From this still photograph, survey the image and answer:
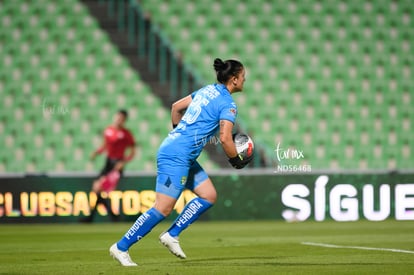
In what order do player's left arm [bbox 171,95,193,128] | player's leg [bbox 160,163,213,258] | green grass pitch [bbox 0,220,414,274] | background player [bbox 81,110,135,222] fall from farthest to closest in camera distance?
background player [bbox 81,110,135,222], player's left arm [bbox 171,95,193,128], player's leg [bbox 160,163,213,258], green grass pitch [bbox 0,220,414,274]

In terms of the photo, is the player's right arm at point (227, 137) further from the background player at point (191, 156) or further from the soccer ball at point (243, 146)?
the soccer ball at point (243, 146)

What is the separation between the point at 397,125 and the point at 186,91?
15.1 feet

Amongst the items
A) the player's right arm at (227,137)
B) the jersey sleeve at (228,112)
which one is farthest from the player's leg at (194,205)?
the jersey sleeve at (228,112)

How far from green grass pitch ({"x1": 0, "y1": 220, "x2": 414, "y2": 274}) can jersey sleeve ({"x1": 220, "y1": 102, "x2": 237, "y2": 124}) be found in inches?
48.9

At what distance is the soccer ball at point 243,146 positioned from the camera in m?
7.80

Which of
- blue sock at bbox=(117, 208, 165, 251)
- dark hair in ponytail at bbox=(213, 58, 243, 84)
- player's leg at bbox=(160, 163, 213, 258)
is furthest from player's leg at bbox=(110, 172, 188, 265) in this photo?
dark hair in ponytail at bbox=(213, 58, 243, 84)

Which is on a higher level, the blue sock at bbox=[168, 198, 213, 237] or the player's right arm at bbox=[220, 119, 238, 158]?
the player's right arm at bbox=[220, 119, 238, 158]

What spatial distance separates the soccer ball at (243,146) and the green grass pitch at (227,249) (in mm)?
957

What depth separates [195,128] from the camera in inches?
298

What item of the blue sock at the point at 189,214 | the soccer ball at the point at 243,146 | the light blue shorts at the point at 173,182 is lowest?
the blue sock at the point at 189,214

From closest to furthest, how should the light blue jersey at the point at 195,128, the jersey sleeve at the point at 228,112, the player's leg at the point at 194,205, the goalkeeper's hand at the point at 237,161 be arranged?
the jersey sleeve at the point at 228,112
the light blue jersey at the point at 195,128
the goalkeeper's hand at the point at 237,161
the player's leg at the point at 194,205

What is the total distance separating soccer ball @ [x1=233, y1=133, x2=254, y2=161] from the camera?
7801 millimetres

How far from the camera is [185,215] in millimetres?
7777

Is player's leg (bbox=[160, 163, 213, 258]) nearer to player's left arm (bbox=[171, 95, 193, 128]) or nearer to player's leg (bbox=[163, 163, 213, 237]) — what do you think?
player's leg (bbox=[163, 163, 213, 237])
